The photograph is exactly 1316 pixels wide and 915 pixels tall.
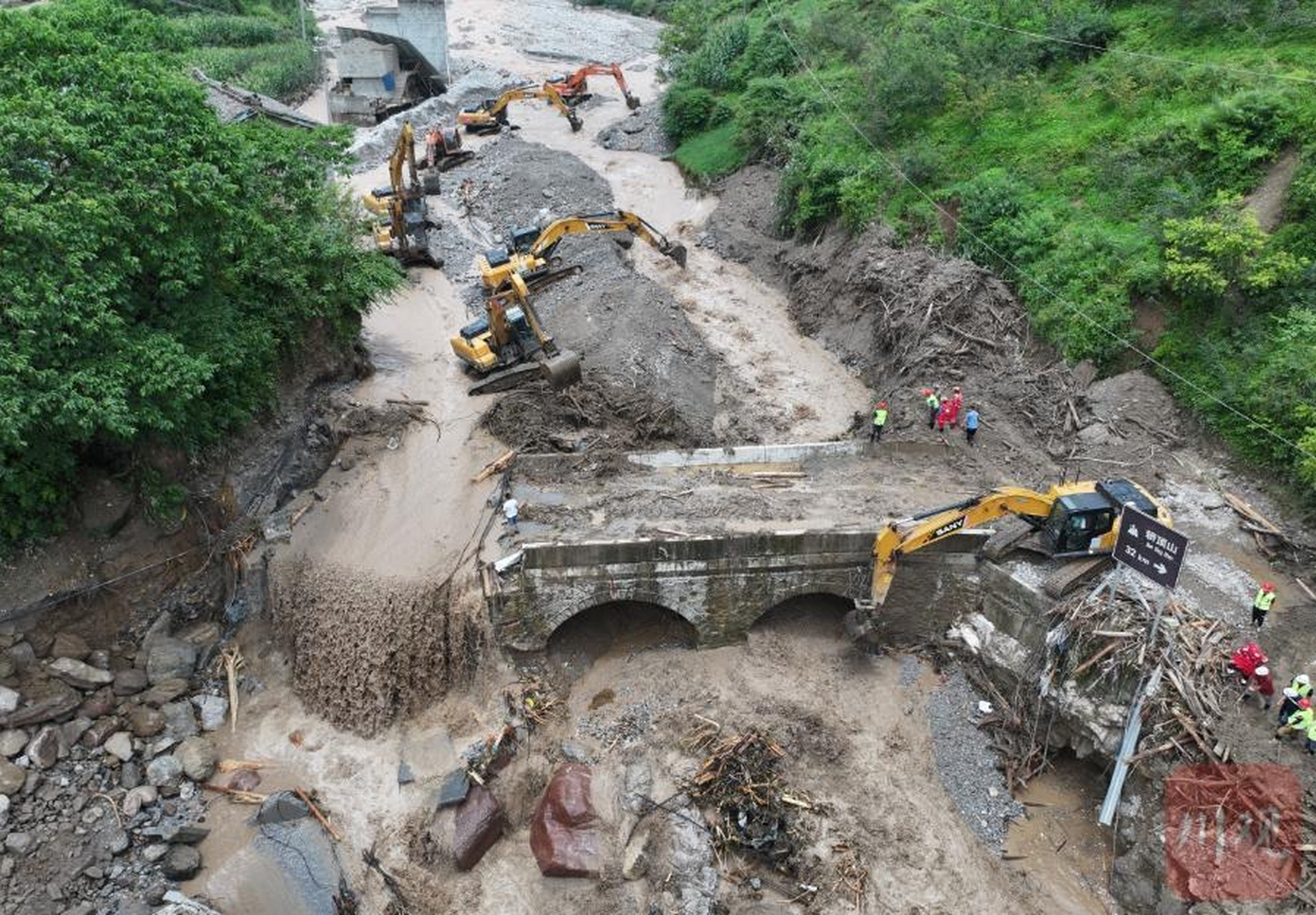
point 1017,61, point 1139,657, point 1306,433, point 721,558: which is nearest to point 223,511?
point 721,558

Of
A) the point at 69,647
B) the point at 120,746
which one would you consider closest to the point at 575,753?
the point at 120,746

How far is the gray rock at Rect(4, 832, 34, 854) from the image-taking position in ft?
54.3

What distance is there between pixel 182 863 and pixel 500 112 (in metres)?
44.2

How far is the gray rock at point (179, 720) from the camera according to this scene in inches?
750

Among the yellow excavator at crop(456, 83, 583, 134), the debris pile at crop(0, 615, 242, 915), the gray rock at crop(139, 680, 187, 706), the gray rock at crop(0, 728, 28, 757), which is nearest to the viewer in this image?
the debris pile at crop(0, 615, 242, 915)

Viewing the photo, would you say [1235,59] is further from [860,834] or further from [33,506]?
[33,506]

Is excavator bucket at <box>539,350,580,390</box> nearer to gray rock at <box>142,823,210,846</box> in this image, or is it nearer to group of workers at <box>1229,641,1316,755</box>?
gray rock at <box>142,823,210,846</box>

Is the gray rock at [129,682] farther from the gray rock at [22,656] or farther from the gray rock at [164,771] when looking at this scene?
the gray rock at [164,771]

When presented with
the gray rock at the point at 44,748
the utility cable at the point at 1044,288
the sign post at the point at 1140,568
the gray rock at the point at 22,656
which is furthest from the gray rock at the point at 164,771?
the utility cable at the point at 1044,288

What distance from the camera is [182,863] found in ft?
54.7

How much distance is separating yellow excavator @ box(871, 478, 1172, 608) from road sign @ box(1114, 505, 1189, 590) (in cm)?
150

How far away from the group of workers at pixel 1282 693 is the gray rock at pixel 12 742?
2369cm

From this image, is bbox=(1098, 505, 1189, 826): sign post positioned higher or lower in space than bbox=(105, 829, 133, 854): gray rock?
higher

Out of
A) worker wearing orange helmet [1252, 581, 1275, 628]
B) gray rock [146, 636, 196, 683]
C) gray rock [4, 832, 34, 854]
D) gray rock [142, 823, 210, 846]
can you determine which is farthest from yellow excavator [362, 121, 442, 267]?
worker wearing orange helmet [1252, 581, 1275, 628]
